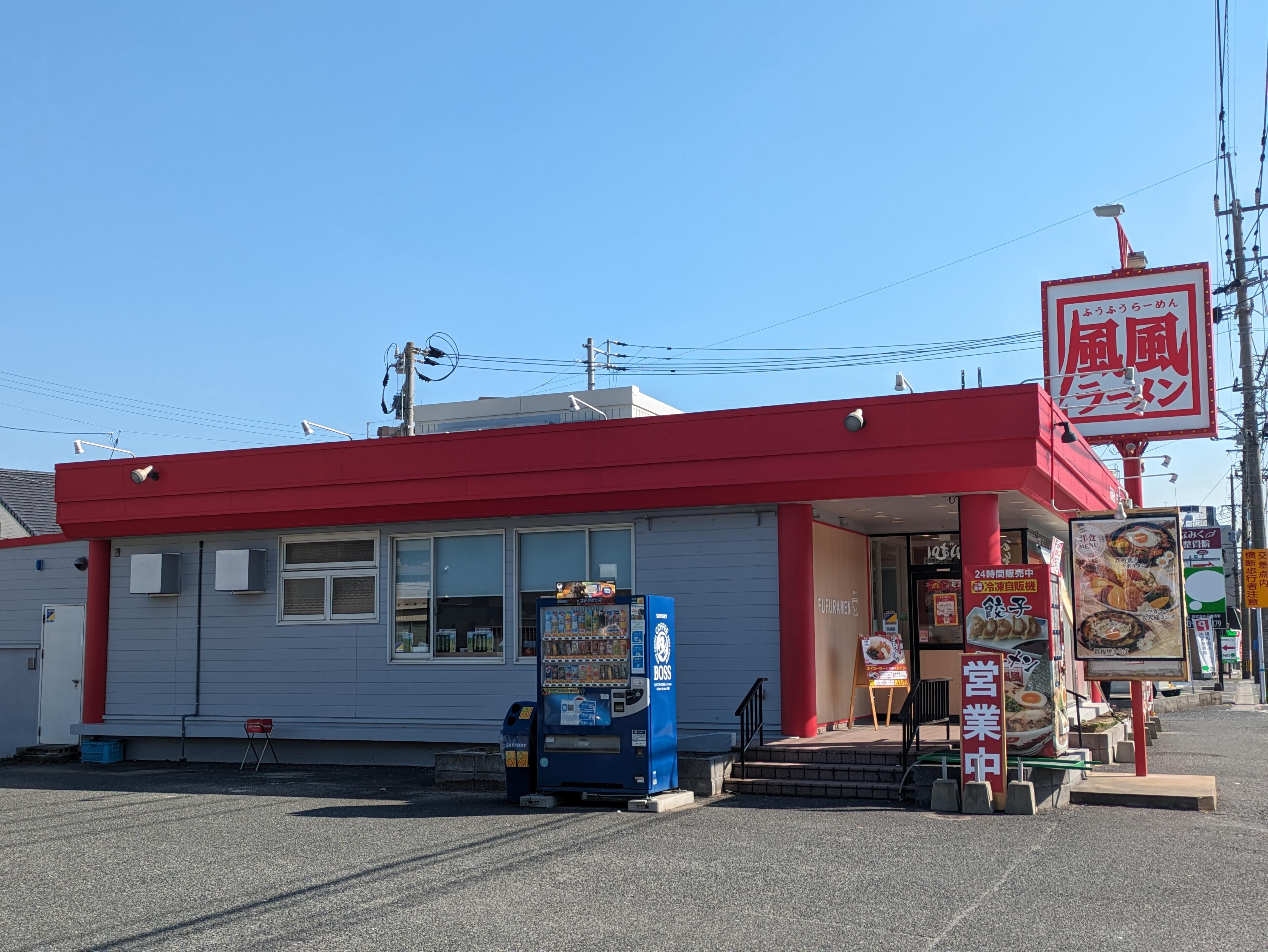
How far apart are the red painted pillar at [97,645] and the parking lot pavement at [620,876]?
4.82m

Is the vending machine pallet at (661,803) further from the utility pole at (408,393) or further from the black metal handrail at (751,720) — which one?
the utility pole at (408,393)

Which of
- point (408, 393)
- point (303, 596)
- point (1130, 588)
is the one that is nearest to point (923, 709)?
point (1130, 588)

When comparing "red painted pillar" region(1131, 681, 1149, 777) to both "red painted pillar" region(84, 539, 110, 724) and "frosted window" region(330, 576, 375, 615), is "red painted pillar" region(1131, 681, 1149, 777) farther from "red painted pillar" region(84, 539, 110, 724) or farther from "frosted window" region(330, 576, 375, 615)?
"red painted pillar" region(84, 539, 110, 724)

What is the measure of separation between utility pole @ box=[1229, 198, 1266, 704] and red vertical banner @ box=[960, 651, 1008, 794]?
18441mm

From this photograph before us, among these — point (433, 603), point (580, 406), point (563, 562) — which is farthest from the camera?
point (580, 406)

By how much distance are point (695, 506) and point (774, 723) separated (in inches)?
104

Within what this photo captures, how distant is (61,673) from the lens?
17297 mm

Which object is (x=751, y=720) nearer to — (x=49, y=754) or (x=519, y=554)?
(x=519, y=554)

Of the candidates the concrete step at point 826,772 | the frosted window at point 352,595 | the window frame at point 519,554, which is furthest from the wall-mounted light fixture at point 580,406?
the concrete step at point 826,772

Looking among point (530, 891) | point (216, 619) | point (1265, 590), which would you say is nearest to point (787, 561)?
point (530, 891)

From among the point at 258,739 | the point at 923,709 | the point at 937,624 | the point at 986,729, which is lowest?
the point at 258,739

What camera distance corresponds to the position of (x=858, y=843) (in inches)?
350

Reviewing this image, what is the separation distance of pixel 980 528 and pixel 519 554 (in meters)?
5.62

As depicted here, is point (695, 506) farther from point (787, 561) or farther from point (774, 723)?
point (774, 723)
